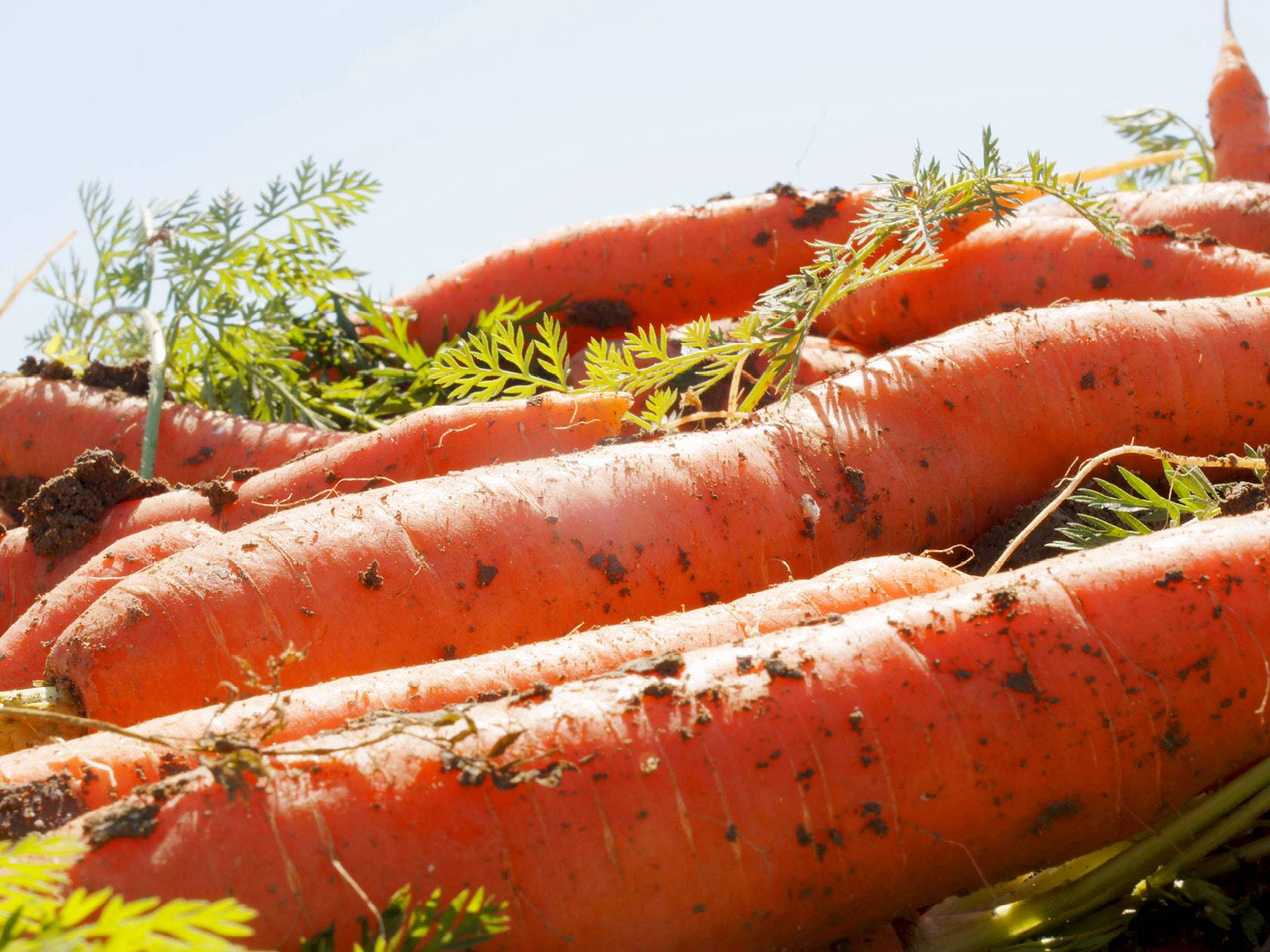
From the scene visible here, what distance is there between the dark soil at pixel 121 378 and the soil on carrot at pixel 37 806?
1930 mm

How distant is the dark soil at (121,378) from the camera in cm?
310

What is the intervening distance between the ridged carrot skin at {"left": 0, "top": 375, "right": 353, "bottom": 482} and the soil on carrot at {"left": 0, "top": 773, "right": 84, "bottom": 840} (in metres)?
1.49

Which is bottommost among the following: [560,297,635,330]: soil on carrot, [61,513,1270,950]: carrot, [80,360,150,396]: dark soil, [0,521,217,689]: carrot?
[61,513,1270,950]: carrot

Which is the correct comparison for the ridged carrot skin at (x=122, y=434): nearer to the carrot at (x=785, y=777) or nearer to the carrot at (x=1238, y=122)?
the carrot at (x=785, y=777)

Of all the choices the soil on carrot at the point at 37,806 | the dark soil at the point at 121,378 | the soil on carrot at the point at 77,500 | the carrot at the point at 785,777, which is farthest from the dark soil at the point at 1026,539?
the dark soil at the point at 121,378

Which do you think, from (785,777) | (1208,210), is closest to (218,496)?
(785,777)

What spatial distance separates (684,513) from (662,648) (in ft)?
1.19

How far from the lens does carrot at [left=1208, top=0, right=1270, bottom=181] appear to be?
13.0 ft

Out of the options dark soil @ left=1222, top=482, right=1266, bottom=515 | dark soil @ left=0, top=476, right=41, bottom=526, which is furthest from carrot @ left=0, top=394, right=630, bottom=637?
dark soil @ left=1222, top=482, right=1266, bottom=515

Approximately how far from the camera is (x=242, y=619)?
5.93ft

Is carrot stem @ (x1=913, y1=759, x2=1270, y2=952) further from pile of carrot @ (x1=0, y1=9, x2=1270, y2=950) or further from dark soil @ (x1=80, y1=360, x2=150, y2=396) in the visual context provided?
dark soil @ (x1=80, y1=360, x2=150, y2=396)

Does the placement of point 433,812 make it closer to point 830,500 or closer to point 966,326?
point 830,500

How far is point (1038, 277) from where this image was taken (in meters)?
2.95

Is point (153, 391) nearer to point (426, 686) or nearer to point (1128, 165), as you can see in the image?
point (426, 686)
